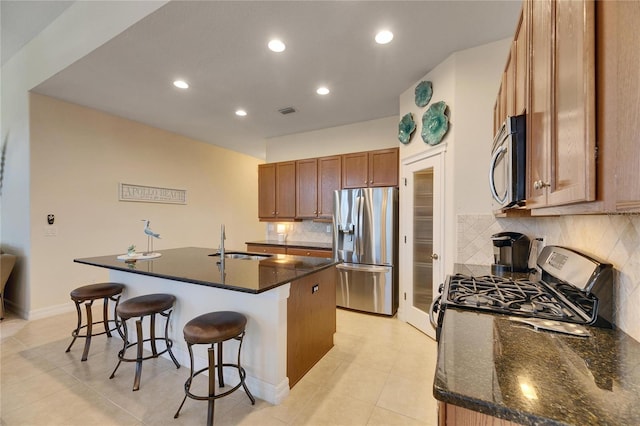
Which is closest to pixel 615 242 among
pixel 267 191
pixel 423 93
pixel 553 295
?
pixel 553 295

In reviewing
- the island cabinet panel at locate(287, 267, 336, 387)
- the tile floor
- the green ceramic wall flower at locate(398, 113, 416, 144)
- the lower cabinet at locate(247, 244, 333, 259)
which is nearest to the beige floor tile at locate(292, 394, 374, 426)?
the tile floor

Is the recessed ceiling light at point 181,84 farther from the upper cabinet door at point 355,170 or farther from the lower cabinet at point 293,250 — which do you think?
the lower cabinet at point 293,250

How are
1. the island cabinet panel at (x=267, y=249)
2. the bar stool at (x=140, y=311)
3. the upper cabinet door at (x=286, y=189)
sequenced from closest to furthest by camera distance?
the bar stool at (x=140, y=311), the island cabinet panel at (x=267, y=249), the upper cabinet door at (x=286, y=189)

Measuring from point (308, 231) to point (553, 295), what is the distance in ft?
12.9

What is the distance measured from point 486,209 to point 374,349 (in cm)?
170

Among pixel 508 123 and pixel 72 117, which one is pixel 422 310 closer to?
pixel 508 123

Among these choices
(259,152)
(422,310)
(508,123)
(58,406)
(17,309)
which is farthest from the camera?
(259,152)

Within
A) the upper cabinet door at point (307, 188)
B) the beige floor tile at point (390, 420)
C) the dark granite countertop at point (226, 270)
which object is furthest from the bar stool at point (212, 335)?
the upper cabinet door at point (307, 188)

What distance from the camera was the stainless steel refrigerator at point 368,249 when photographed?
3.49 m

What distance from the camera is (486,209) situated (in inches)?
95.4

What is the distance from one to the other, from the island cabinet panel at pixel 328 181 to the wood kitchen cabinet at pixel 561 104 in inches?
129

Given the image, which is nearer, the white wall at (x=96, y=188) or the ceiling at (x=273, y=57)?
the ceiling at (x=273, y=57)

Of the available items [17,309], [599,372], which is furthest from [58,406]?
[599,372]

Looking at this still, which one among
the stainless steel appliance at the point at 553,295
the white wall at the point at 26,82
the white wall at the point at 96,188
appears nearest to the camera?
the stainless steel appliance at the point at 553,295
